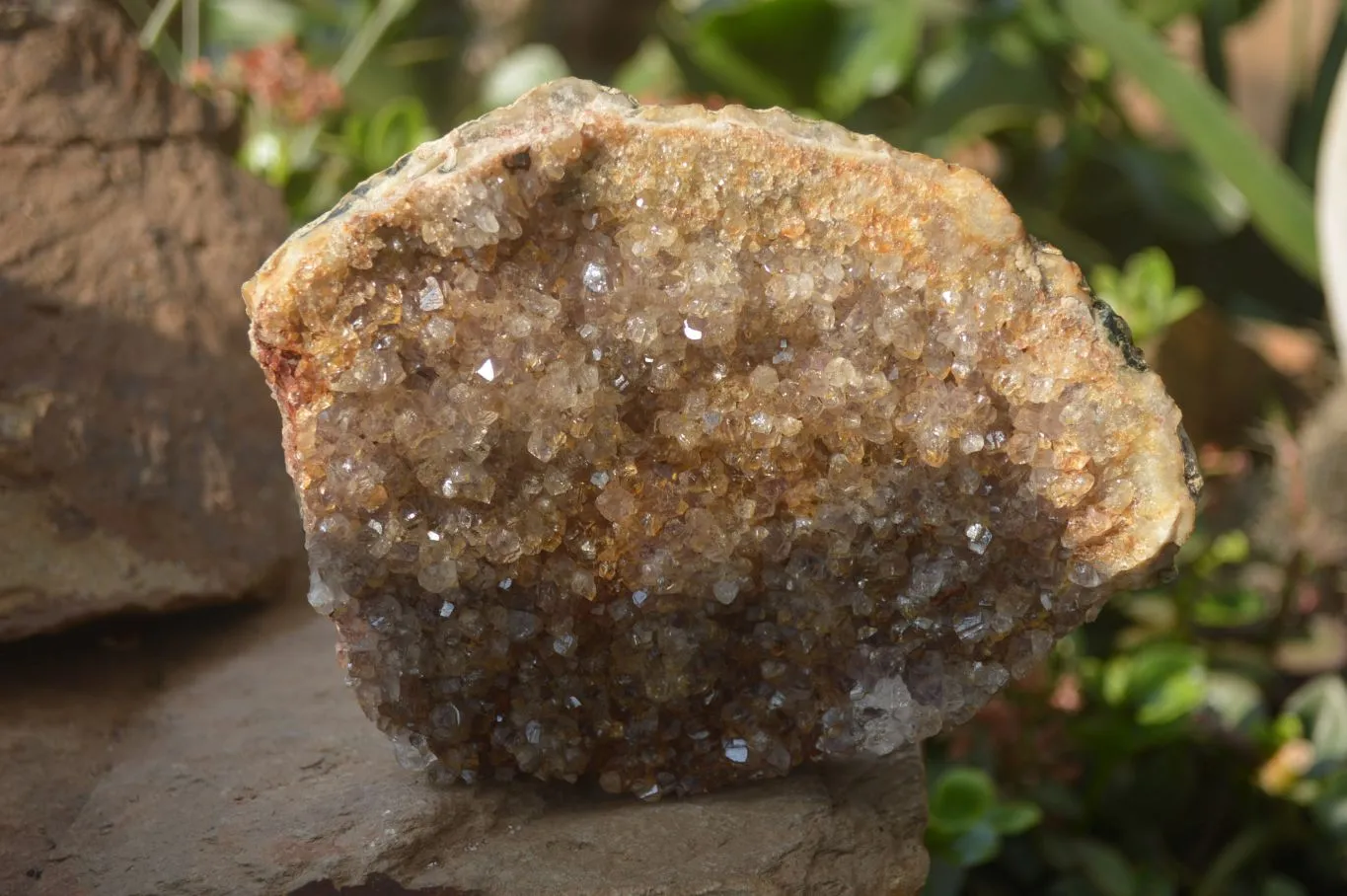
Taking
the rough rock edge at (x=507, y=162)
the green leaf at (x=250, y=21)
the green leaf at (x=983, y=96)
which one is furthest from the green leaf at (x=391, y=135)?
the rough rock edge at (x=507, y=162)

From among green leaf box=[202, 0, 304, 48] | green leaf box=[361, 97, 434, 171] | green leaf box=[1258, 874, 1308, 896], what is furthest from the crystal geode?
green leaf box=[202, 0, 304, 48]

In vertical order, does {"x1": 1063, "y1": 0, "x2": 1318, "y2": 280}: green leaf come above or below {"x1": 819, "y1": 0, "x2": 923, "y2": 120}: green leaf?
below

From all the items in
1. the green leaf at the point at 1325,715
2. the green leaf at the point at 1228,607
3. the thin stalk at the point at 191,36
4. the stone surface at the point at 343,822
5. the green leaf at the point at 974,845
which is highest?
the thin stalk at the point at 191,36

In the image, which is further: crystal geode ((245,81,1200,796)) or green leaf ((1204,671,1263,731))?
green leaf ((1204,671,1263,731))

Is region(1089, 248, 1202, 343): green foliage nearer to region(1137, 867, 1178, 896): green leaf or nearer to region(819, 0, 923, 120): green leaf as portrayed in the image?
region(819, 0, 923, 120): green leaf

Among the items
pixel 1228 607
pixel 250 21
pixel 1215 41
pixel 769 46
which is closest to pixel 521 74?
pixel 769 46

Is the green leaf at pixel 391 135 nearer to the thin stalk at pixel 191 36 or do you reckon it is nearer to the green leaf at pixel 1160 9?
the thin stalk at pixel 191 36

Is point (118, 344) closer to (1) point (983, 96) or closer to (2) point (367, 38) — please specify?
(2) point (367, 38)
